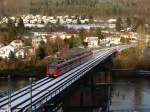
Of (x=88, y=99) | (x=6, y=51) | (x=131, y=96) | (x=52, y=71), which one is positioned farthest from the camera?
(x=6, y=51)

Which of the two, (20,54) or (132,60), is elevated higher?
(20,54)

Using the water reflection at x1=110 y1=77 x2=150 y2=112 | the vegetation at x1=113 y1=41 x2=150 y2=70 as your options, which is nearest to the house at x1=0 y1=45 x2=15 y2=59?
the vegetation at x1=113 y1=41 x2=150 y2=70

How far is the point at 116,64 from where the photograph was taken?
68.8 metres

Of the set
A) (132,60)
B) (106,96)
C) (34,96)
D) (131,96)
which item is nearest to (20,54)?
Answer: (132,60)

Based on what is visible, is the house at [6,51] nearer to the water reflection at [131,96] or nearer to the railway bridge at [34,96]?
the water reflection at [131,96]

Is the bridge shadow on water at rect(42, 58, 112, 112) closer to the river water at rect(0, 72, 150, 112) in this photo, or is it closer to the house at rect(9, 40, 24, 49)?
the river water at rect(0, 72, 150, 112)

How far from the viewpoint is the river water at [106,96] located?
34.7 metres

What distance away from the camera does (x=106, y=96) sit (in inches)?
1639

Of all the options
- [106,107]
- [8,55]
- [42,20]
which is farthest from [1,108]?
[42,20]

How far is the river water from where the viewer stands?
34.7 metres

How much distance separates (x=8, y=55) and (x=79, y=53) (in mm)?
20969

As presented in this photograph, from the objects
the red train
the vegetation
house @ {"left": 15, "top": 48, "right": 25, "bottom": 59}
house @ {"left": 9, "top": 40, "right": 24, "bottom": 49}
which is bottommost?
the vegetation

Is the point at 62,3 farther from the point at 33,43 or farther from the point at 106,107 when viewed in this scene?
the point at 106,107

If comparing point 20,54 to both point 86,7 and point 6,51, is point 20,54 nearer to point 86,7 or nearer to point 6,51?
point 6,51
